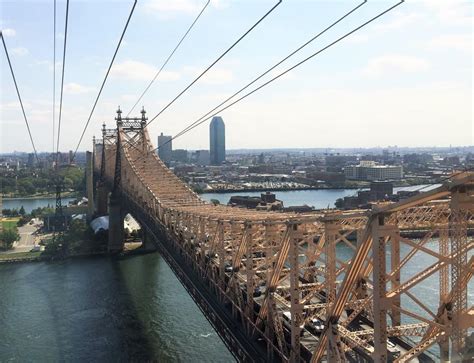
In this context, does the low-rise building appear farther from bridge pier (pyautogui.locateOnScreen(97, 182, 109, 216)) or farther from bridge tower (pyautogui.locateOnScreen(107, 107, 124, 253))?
bridge tower (pyautogui.locateOnScreen(107, 107, 124, 253))

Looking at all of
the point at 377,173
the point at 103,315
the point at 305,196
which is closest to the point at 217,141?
the point at 377,173

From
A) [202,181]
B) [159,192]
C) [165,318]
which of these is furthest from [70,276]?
[202,181]

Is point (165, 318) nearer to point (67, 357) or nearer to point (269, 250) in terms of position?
point (67, 357)

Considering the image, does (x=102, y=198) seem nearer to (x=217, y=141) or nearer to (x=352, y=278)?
(x=352, y=278)

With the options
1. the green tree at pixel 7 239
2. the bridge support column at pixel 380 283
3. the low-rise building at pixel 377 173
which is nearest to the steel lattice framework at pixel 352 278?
the bridge support column at pixel 380 283

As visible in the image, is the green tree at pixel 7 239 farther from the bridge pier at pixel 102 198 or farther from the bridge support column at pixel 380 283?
the bridge support column at pixel 380 283
